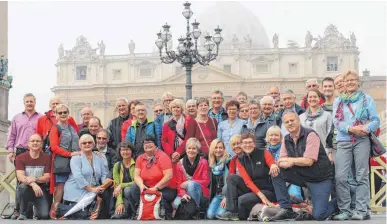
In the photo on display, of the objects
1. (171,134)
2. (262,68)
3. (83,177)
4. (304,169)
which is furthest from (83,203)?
(262,68)

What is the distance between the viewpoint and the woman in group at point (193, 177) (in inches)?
280

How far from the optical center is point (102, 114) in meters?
58.8

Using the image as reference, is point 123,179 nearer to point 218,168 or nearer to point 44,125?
point 218,168

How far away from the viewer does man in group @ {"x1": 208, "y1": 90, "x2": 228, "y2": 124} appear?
7934 millimetres

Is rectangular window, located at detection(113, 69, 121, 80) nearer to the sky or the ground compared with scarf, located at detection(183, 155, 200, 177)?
nearer to the sky

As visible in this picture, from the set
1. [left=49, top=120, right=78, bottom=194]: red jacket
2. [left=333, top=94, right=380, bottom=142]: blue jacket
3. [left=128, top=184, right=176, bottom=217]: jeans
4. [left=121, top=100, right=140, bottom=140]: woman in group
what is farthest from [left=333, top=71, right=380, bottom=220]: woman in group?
[left=49, top=120, right=78, bottom=194]: red jacket

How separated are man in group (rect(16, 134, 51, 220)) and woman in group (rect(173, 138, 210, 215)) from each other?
149 centimetres

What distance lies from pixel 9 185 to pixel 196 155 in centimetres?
298

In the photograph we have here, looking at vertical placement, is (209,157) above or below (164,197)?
above

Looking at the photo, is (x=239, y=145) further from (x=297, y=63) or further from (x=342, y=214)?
(x=297, y=63)

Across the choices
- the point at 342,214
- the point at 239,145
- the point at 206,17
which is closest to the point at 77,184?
the point at 239,145

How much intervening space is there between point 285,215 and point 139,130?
6.89ft

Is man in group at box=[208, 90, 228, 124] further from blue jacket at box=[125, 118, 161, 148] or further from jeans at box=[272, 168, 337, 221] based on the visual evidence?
jeans at box=[272, 168, 337, 221]

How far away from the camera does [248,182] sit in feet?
22.0
